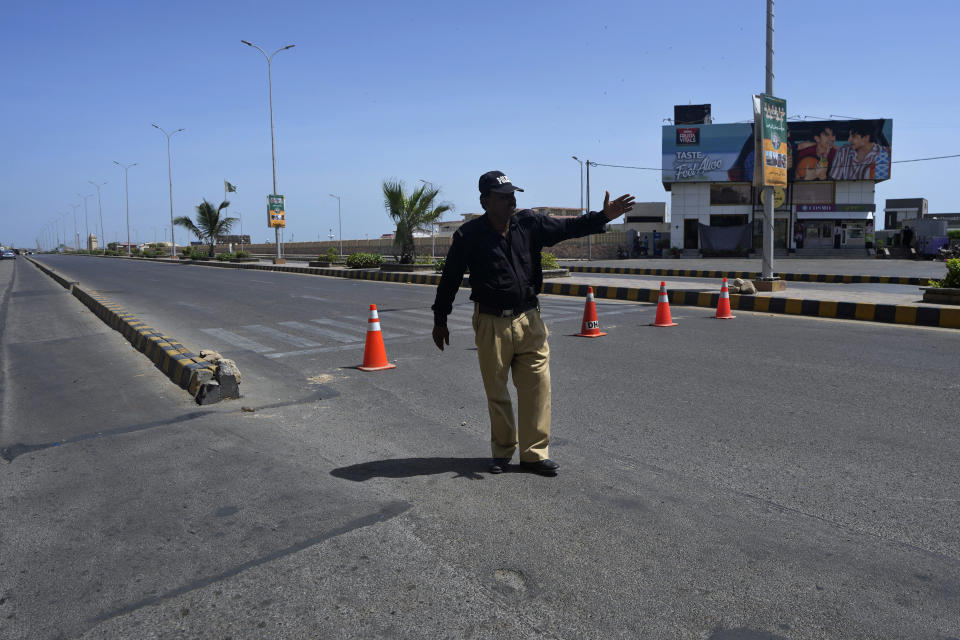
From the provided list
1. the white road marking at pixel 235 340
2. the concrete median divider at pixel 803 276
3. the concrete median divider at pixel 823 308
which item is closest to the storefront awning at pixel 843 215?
the concrete median divider at pixel 803 276

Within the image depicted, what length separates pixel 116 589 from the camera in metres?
2.65

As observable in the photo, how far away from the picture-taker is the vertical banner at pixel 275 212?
37.8 metres

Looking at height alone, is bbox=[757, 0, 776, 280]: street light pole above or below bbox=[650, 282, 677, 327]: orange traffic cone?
above

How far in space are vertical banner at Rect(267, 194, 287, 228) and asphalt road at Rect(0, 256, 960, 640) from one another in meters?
32.2

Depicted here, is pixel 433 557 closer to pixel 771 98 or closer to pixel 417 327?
pixel 417 327

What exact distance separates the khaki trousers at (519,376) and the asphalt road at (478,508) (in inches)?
8.8

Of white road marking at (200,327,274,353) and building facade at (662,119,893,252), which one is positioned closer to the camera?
white road marking at (200,327,274,353)

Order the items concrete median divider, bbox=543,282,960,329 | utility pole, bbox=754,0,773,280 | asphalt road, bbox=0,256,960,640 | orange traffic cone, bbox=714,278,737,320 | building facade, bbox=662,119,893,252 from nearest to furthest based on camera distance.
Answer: asphalt road, bbox=0,256,960,640
concrete median divider, bbox=543,282,960,329
orange traffic cone, bbox=714,278,737,320
utility pole, bbox=754,0,773,280
building facade, bbox=662,119,893,252

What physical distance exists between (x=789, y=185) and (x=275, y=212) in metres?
32.2

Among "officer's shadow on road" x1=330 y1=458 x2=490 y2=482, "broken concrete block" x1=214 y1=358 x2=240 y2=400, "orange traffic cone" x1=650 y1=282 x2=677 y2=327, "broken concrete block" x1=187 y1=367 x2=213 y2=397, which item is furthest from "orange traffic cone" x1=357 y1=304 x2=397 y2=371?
"orange traffic cone" x1=650 y1=282 x2=677 y2=327

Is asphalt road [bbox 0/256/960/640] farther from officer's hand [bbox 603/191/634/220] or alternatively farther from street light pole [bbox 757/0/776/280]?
street light pole [bbox 757/0/776/280]

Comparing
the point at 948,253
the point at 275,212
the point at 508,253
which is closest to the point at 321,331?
the point at 508,253

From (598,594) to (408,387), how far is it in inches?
155

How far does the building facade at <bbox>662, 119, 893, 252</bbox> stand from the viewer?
42750 millimetres
